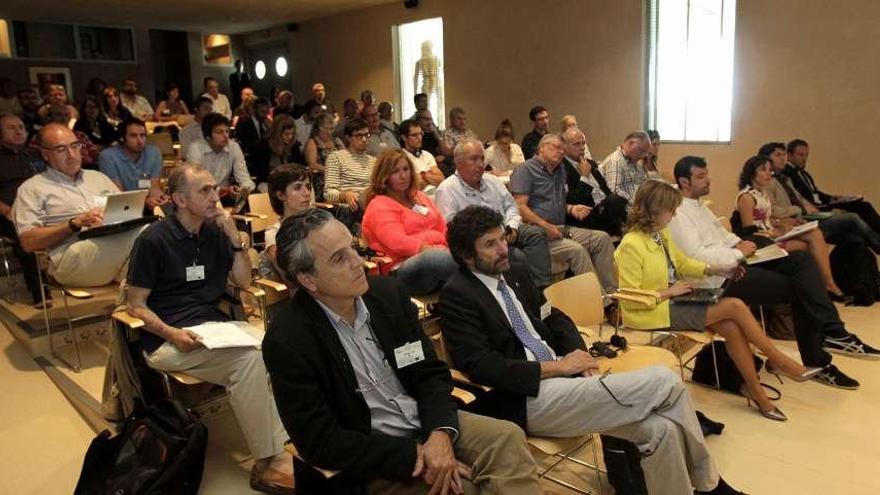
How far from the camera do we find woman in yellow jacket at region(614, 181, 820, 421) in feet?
9.66

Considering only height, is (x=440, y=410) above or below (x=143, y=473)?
above

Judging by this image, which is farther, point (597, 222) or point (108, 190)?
point (597, 222)

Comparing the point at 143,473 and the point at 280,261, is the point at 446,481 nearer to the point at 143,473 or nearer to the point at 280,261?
the point at 280,261

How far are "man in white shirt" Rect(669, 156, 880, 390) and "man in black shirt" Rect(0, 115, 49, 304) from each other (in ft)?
12.9

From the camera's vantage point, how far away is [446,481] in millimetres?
1611

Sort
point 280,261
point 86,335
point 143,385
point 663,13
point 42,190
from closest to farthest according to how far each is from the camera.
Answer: point 280,261
point 143,385
point 42,190
point 86,335
point 663,13

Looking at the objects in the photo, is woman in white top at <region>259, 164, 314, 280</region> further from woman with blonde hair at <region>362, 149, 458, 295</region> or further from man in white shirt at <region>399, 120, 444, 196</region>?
man in white shirt at <region>399, 120, 444, 196</region>

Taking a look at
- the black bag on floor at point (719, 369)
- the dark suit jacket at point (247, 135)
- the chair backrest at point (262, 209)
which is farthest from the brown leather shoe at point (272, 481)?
the dark suit jacket at point (247, 135)

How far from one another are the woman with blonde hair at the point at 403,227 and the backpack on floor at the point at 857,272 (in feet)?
9.90

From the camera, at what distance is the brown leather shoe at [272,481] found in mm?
2301

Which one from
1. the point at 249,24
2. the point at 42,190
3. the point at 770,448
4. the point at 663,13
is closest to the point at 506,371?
the point at 770,448

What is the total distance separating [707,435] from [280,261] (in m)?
2.05

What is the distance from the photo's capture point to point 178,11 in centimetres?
951

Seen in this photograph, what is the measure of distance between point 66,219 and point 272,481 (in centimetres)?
210
